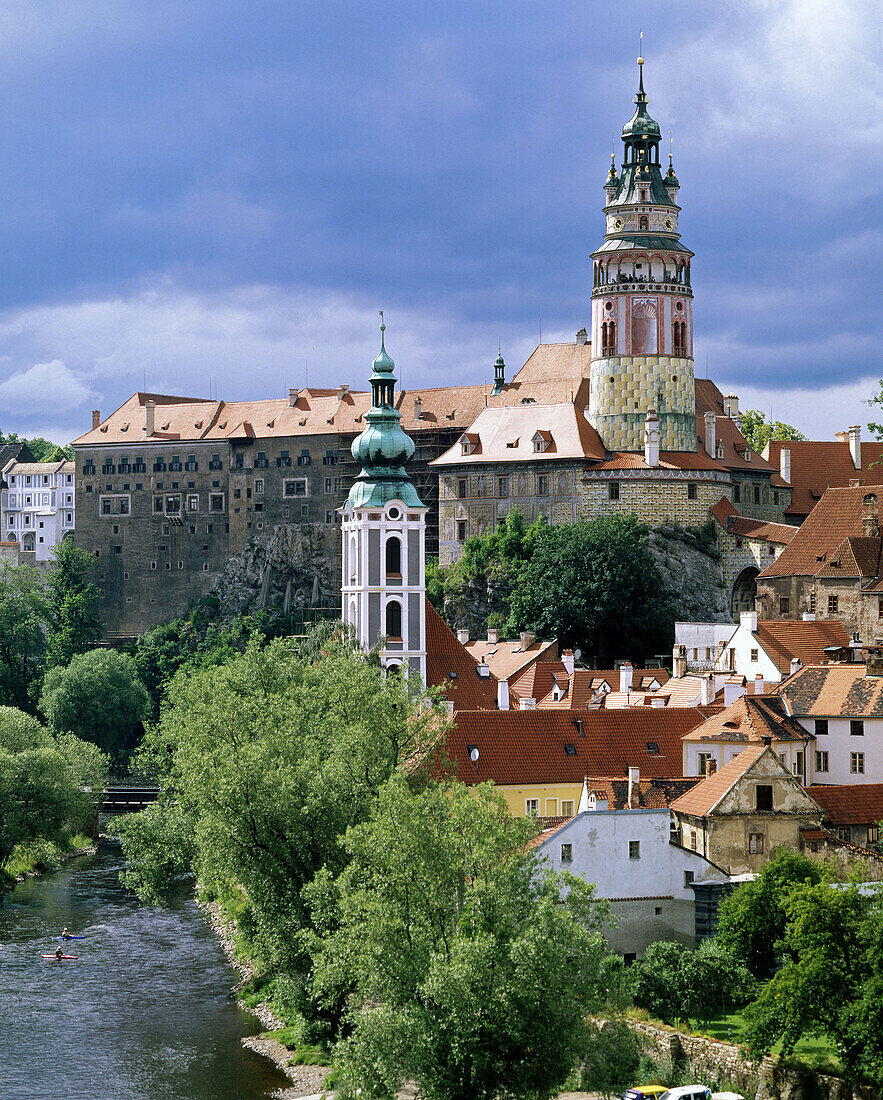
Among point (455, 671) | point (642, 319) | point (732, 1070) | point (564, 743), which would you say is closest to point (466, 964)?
point (732, 1070)

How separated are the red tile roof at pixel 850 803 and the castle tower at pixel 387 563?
2108 cm

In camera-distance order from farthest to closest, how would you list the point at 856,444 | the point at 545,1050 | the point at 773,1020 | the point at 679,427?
the point at 856,444 → the point at 679,427 → the point at 773,1020 → the point at 545,1050

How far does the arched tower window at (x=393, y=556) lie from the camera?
206 feet

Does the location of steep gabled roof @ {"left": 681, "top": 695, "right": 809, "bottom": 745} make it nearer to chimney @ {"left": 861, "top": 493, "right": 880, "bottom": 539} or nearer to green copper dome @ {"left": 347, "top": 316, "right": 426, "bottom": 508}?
green copper dome @ {"left": 347, "top": 316, "right": 426, "bottom": 508}

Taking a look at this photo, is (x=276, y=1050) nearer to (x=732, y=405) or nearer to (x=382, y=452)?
(x=382, y=452)

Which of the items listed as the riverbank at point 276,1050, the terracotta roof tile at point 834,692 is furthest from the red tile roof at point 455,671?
the riverbank at point 276,1050

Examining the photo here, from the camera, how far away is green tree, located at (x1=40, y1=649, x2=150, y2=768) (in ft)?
256

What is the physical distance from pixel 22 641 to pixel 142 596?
16.3 metres

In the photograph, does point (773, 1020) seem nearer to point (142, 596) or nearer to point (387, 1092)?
point (387, 1092)

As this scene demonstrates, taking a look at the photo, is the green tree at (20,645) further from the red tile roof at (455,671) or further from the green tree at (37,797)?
the red tile roof at (455,671)

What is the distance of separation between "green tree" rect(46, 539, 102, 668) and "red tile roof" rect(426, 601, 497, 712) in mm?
38435

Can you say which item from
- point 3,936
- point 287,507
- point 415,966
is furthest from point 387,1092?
point 287,507

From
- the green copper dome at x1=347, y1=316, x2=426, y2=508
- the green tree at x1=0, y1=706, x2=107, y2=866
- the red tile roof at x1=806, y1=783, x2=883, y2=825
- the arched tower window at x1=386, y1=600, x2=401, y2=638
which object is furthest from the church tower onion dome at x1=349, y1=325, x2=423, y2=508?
the red tile roof at x1=806, y1=783, x2=883, y2=825

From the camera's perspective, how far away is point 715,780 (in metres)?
40.0
